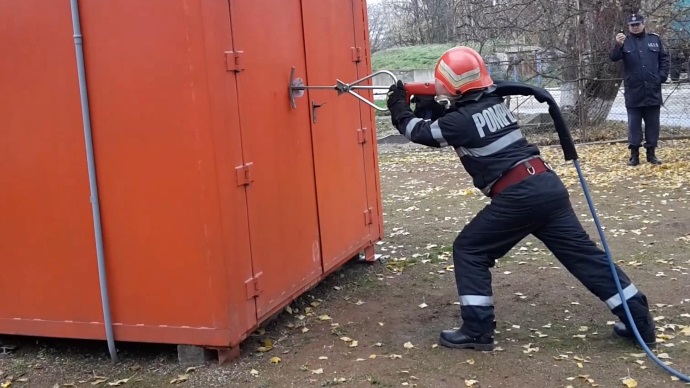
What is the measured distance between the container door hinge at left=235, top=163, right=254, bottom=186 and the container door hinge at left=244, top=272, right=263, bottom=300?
0.52m

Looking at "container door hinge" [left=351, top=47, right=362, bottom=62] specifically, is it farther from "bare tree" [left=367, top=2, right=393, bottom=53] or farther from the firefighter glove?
"bare tree" [left=367, top=2, right=393, bottom=53]

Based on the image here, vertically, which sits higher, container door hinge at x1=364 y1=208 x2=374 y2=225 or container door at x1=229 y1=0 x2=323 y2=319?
container door at x1=229 y1=0 x2=323 y2=319

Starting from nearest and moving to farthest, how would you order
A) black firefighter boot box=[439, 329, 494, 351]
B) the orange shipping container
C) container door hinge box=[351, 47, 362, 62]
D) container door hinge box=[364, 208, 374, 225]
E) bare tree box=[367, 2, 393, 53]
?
the orange shipping container, black firefighter boot box=[439, 329, 494, 351], container door hinge box=[351, 47, 362, 62], container door hinge box=[364, 208, 374, 225], bare tree box=[367, 2, 393, 53]

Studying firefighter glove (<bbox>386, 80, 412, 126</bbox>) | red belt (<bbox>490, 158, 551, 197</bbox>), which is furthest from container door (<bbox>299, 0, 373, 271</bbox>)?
red belt (<bbox>490, 158, 551, 197</bbox>)

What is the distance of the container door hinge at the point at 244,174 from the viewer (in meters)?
3.90

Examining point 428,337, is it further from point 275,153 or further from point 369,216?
point 369,216

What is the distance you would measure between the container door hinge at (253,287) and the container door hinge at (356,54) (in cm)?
209

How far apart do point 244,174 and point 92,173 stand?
0.77m

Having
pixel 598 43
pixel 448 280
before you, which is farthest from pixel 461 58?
pixel 598 43

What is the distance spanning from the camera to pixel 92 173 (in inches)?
152

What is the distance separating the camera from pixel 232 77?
3.86 meters

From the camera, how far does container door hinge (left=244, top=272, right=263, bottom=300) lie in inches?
158

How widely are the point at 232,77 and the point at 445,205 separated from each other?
4.81 metres

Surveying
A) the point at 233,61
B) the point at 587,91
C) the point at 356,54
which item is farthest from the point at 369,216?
the point at 587,91
